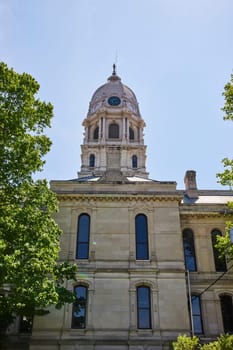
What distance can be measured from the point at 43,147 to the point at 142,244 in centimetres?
1158

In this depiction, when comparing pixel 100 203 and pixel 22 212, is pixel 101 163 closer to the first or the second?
pixel 100 203

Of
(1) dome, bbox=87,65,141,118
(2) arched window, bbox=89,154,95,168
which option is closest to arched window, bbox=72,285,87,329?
(2) arched window, bbox=89,154,95,168

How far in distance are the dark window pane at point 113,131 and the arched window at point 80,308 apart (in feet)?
119

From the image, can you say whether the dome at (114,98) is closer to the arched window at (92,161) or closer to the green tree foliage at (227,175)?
the arched window at (92,161)

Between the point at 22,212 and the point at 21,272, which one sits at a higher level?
the point at 22,212

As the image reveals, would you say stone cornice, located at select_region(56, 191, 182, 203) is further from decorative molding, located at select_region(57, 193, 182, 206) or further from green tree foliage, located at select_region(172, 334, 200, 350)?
green tree foliage, located at select_region(172, 334, 200, 350)

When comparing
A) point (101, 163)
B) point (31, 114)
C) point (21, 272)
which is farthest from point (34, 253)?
point (101, 163)

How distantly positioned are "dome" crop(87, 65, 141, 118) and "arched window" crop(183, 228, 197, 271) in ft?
118

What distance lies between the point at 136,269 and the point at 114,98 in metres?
43.4

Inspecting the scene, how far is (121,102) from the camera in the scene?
59.7m

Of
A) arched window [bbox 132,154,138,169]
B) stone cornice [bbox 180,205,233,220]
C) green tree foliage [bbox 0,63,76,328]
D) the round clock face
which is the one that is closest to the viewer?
green tree foliage [bbox 0,63,76,328]

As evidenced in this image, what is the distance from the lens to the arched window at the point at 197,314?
22.8 metres

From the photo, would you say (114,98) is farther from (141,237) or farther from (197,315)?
(197,315)

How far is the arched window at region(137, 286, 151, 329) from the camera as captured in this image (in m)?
21.0
